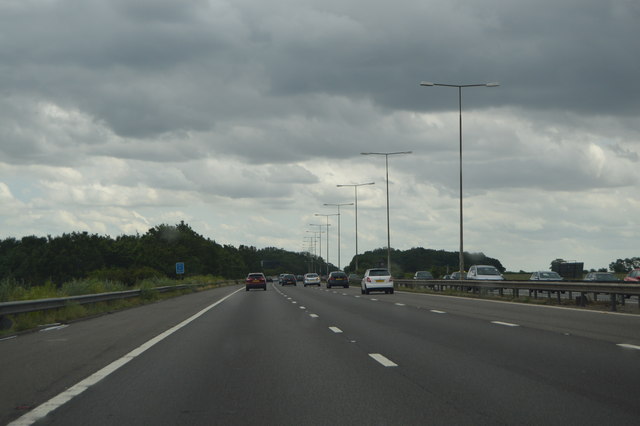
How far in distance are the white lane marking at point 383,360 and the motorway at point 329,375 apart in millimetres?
16

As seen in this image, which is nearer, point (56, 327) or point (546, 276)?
point (56, 327)

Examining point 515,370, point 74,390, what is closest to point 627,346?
point 515,370

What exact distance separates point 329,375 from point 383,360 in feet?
5.29

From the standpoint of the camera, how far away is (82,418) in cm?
713

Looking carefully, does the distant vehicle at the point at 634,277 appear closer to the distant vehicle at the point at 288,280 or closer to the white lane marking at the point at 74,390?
the white lane marking at the point at 74,390

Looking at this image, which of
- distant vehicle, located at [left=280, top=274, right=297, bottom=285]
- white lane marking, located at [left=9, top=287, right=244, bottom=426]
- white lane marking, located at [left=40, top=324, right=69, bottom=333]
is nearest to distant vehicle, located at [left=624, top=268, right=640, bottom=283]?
white lane marking, located at [left=40, top=324, right=69, bottom=333]

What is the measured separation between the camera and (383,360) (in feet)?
36.7

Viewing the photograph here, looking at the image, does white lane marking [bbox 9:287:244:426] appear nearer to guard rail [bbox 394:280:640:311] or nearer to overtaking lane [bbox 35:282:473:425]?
overtaking lane [bbox 35:282:473:425]

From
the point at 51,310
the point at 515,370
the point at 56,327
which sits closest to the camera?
the point at 515,370

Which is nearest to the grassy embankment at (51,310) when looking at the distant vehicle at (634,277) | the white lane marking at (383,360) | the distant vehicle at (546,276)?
the white lane marking at (383,360)

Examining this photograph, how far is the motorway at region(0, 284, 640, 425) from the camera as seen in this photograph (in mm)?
7188

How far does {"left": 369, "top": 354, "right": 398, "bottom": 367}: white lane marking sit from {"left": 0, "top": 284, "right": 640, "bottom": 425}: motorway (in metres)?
0.02

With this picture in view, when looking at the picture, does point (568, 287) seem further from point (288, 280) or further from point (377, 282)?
point (288, 280)

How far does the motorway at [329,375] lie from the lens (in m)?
7.19
